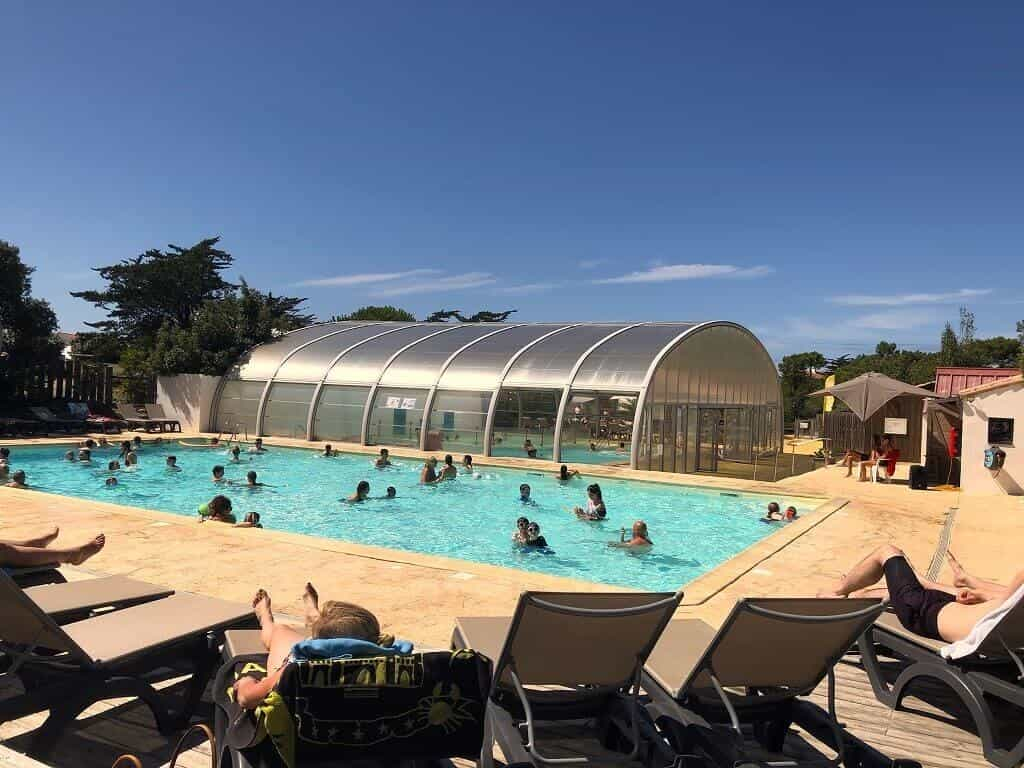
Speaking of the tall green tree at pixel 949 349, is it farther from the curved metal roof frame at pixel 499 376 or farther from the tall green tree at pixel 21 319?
the tall green tree at pixel 21 319

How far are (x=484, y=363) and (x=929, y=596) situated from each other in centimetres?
1823

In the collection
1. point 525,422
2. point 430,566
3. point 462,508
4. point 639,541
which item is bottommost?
point 462,508

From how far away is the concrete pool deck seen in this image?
518 cm

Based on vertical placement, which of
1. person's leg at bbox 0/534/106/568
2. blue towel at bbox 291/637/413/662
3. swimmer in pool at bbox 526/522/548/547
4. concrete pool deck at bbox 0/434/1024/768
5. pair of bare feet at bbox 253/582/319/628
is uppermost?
blue towel at bbox 291/637/413/662

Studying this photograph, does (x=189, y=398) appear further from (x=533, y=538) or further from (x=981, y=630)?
(x=981, y=630)

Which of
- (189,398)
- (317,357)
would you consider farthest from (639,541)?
(189,398)

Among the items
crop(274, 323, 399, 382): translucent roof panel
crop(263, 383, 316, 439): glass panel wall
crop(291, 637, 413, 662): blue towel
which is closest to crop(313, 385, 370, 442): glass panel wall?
crop(263, 383, 316, 439): glass panel wall

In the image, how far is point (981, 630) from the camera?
3758 mm

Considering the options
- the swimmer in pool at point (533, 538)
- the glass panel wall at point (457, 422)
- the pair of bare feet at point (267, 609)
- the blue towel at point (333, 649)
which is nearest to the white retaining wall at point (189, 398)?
the glass panel wall at point (457, 422)

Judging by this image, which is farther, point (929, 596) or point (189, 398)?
point (189, 398)

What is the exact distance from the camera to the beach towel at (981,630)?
11.9 feet

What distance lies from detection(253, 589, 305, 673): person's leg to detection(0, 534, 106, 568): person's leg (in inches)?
79.5

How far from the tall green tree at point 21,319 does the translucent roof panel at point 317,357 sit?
31.0ft

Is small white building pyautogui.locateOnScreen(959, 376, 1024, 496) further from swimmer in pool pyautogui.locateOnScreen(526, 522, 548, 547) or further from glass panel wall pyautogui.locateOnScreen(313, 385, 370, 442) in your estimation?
glass panel wall pyautogui.locateOnScreen(313, 385, 370, 442)
